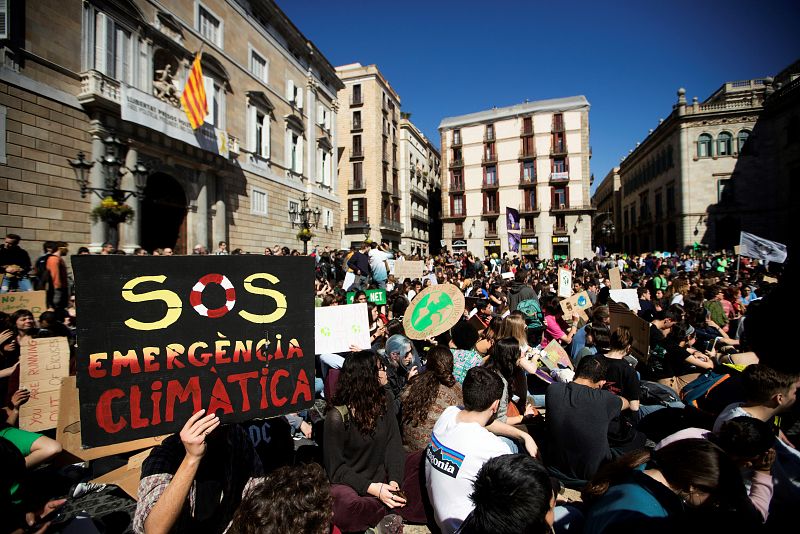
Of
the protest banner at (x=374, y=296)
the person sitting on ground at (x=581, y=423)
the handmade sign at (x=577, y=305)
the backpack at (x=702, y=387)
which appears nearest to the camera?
the person sitting on ground at (x=581, y=423)

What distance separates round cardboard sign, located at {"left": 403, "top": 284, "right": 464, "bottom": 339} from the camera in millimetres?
4832

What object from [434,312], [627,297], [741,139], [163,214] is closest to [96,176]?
[163,214]

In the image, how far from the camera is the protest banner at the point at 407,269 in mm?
12344

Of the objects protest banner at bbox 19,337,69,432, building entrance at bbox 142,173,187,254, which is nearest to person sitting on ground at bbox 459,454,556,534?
protest banner at bbox 19,337,69,432

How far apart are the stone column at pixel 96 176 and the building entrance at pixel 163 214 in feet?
6.27

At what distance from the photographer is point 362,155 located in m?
37.7

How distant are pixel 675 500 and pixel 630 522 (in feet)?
0.94

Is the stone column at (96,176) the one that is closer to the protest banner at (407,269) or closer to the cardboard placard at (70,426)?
the protest banner at (407,269)

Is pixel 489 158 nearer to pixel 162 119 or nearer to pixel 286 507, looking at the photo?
pixel 162 119

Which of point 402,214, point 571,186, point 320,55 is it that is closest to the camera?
point 320,55

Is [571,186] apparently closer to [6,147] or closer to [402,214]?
[402,214]

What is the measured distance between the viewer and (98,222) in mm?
12102

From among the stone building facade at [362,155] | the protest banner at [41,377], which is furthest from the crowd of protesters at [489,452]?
the stone building facade at [362,155]

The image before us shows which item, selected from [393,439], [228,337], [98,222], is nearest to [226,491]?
[228,337]
